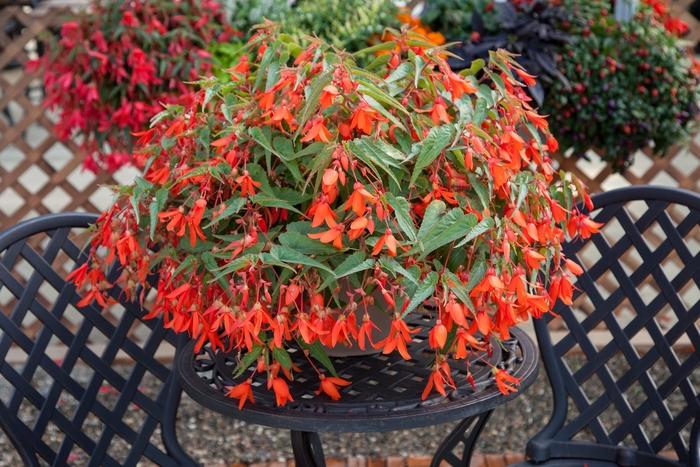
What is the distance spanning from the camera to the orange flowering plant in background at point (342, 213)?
3.58 ft

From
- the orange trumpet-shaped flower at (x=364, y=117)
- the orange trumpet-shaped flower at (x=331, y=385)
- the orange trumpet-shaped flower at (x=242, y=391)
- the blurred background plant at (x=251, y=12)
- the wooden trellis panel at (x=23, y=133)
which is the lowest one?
the wooden trellis panel at (x=23, y=133)

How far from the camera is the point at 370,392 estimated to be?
4.16 ft

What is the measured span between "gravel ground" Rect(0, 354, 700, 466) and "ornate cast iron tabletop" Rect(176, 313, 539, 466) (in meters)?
0.94

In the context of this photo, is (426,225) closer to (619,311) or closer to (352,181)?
(352,181)

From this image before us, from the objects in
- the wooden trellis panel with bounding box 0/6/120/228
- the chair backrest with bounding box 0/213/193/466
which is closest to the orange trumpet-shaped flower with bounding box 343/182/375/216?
the chair backrest with bounding box 0/213/193/466

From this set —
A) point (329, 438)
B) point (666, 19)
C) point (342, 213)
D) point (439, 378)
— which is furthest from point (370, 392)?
point (666, 19)

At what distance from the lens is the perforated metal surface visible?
120 cm

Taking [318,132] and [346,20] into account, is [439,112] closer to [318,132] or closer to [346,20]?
[318,132]

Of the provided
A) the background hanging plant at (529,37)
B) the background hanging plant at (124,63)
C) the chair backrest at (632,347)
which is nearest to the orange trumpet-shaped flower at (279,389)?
the chair backrest at (632,347)

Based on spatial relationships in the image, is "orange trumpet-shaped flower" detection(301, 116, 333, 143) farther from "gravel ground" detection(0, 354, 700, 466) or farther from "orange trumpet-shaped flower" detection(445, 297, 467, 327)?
"gravel ground" detection(0, 354, 700, 466)

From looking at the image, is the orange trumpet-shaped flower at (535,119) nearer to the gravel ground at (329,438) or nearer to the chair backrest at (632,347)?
the chair backrest at (632,347)

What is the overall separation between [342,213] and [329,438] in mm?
1461

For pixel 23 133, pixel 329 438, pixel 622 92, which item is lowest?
pixel 23 133

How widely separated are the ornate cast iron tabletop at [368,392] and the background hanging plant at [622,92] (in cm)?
148
